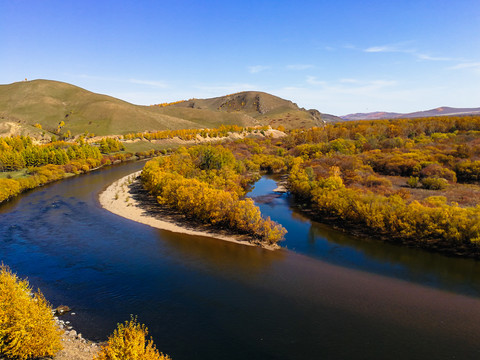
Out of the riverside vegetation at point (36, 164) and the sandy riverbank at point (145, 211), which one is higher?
the riverside vegetation at point (36, 164)

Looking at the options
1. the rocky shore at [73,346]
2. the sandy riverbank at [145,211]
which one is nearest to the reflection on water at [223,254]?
the sandy riverbank at [145,211]

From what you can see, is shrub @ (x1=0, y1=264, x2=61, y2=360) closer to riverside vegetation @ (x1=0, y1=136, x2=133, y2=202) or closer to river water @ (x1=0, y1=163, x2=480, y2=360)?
river water @ (x1=0, y1=163, x2=480, y2=360)

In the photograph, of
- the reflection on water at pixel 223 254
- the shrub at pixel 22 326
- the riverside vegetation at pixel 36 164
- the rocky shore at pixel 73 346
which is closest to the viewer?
the shrub at pixel 22 326

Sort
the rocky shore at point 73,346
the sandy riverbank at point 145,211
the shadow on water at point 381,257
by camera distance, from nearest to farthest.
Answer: the rocky shore at point 73,346, the shadow on water at point 381,257, the sandy riverbank at point 145,211

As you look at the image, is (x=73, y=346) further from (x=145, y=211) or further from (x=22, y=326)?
(x=145, y=211)

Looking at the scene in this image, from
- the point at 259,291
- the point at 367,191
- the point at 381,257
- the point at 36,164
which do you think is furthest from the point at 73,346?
the point at 36,164

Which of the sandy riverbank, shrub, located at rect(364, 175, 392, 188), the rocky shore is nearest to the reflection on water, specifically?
the sandy riverbank

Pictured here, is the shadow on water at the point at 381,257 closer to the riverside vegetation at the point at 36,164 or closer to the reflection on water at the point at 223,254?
the reflection on water at the point at 223,254
